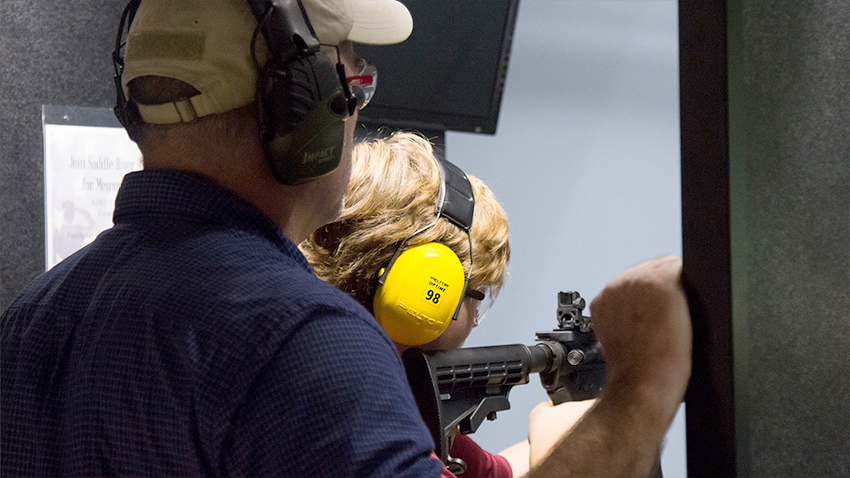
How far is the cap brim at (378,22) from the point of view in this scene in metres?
0.62

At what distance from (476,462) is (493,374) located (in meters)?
0.31

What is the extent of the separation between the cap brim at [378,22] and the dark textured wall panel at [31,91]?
0.84 meters

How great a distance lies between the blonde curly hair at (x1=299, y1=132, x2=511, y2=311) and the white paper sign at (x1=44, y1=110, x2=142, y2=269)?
0.44 metres

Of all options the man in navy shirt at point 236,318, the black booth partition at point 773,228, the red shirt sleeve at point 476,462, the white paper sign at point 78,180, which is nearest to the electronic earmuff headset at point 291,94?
the man in navy shirt at point 236,318

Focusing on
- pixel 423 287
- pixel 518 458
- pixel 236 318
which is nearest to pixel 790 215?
pixel 236 318

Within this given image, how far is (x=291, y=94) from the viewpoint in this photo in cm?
54

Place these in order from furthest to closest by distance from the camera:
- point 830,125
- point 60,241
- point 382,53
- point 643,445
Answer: point 382,53 < point 60,241 < point 643,445 < point 830,125

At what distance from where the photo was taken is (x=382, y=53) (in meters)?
1.39

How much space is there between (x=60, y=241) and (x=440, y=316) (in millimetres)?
702

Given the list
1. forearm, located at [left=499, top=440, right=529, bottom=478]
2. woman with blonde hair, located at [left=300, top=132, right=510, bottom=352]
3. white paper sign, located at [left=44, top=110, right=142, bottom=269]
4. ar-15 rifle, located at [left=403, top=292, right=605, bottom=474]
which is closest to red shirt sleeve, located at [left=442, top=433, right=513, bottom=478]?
forearm, located at [left=499, top=440, right=529, bottom=478]

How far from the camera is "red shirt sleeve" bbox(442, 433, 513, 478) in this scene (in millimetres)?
1304

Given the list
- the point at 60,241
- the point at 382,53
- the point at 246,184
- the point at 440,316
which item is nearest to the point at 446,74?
the point at 382,53

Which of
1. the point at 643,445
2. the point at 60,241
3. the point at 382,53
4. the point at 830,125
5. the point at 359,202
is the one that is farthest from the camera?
the point at 382,53

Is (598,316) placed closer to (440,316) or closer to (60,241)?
(440,316)
